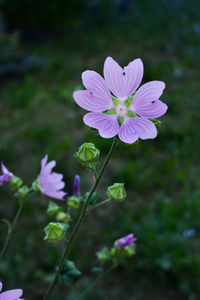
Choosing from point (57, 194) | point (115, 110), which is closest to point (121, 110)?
point (115, 110)

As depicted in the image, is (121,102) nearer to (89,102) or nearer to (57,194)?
(89,102)

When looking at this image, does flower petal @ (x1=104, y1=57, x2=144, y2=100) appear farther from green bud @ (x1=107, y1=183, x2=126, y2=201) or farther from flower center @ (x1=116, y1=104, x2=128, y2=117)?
green bud @ (x1=107, y1=183, x2=126, y2=201)

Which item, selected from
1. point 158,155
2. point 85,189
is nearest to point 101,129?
point 85,189

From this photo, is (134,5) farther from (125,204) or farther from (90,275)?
(90,275)

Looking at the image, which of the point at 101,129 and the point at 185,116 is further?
the point at 185,116

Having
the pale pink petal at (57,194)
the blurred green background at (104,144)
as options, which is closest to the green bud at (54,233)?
the pale pink petal at (57,194)

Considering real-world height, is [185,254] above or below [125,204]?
below

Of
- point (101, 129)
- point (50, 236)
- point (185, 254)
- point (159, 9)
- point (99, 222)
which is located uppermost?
point (159, 9)

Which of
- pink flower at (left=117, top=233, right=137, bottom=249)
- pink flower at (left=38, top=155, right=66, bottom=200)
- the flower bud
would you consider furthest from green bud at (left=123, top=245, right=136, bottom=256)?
the flower bud
